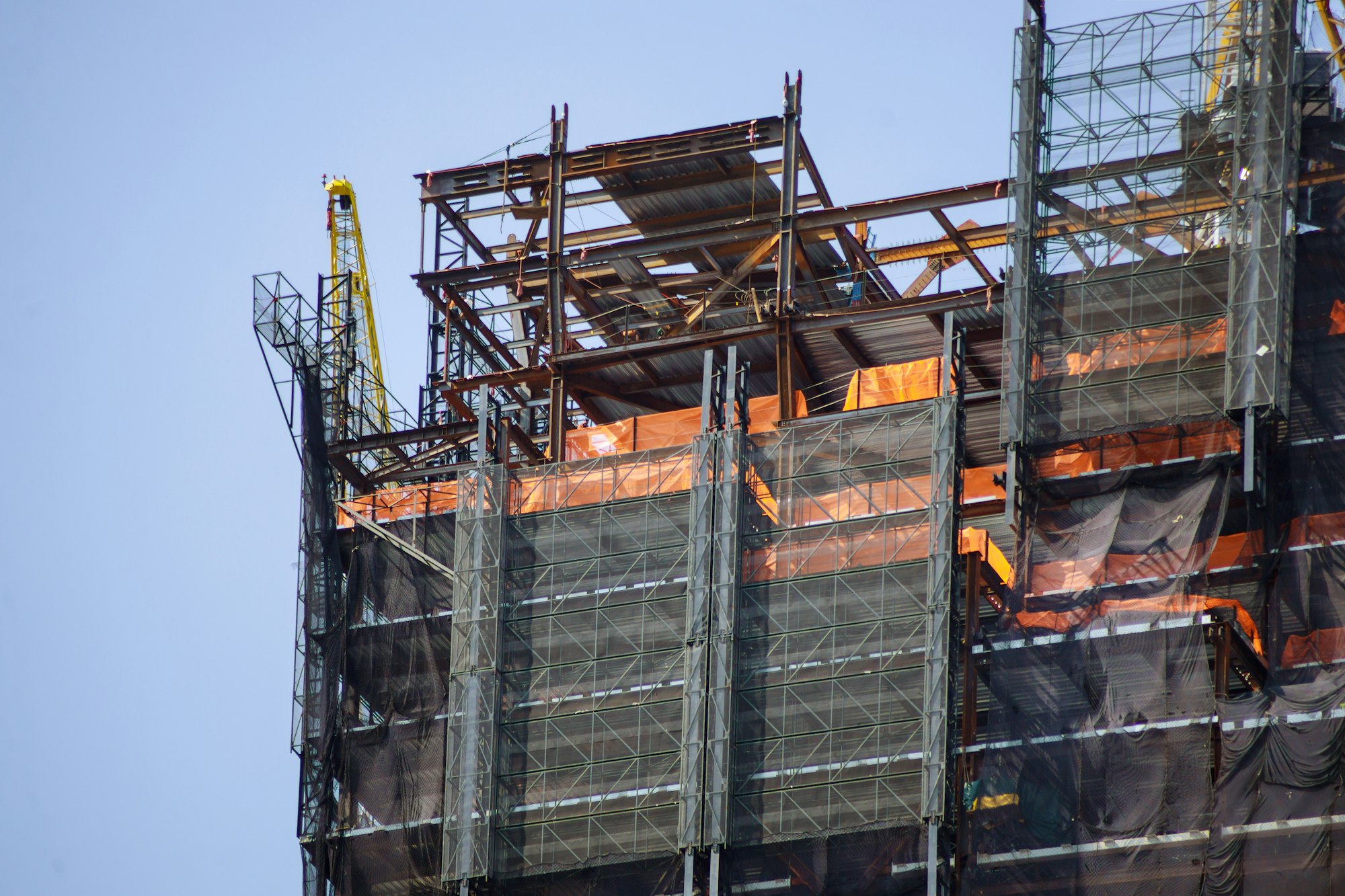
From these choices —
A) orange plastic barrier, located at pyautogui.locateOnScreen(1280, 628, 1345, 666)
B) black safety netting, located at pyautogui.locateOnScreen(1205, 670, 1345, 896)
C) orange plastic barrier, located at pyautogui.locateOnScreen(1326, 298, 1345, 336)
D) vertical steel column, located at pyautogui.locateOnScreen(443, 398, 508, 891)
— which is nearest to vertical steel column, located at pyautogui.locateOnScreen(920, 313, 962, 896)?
black safety netting, located at pyautogui.locateOnScreen(1205, 670, 1345, 896)

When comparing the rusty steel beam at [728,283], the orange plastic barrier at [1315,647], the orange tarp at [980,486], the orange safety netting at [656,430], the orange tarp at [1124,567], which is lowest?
the orange plastic barrier at [1315,647]

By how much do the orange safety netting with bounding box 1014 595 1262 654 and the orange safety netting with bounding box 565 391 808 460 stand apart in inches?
459

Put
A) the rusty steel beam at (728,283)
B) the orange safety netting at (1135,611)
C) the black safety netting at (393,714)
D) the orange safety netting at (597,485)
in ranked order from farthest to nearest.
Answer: the rusty steel beam at (728,283), the orange safety netting at (597,485), the black safety netting at (393,714), the orange safety netting at (1135,611)

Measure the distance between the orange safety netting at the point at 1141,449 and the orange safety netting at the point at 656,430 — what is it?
9181 mm

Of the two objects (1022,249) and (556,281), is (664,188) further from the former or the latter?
(1022,249)

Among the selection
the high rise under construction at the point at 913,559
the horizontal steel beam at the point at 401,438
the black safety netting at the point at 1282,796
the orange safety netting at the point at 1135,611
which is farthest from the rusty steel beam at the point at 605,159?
the black safety netting at the point at 1282,796

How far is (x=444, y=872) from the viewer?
6384 cm

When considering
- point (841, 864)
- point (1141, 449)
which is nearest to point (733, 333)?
point (1141, 449)

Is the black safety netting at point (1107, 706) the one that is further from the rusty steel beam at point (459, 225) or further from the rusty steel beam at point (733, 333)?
the rusty steel beam at point (459, 225)

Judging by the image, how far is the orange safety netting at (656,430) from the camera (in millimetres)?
70438

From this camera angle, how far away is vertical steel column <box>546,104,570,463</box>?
230 feet

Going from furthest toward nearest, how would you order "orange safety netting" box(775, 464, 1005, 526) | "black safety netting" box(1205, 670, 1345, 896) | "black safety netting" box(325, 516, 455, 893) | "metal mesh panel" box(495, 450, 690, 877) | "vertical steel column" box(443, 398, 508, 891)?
"black safety netting" box(325, 516, 455, 893) < "vertical steel column" box(443, 398, 508, 891) < "orange safety netting" box(775, 464, 1005, 526) < "metal mesh panel" box(495, 450, 690, 877) < "black safety netting" box(1205, 670, 1345, 896)

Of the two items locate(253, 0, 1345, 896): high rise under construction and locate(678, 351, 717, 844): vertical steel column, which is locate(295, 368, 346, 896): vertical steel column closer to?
locate(253, 0, 1345, 896): high rise under construction

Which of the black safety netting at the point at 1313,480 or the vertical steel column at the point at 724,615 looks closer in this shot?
the black safety netting at the point at 1313,480
